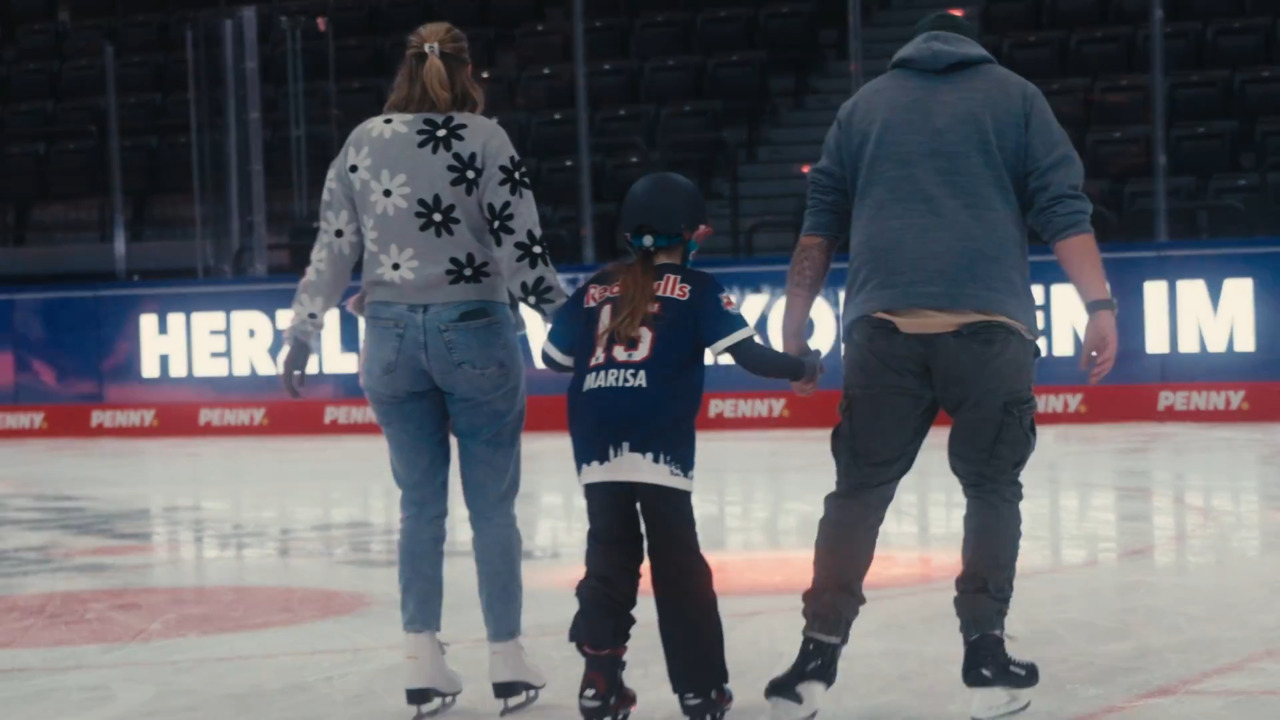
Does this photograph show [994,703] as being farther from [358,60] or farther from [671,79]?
[358,60]

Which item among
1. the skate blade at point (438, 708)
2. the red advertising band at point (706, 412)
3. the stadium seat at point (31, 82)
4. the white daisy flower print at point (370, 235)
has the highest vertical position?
the stadium seat at point (31, 82)

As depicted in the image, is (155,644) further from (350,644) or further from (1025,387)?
(1025,387)

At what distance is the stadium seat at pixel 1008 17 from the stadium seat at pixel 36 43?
9.41m

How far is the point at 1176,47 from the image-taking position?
44.4 ft

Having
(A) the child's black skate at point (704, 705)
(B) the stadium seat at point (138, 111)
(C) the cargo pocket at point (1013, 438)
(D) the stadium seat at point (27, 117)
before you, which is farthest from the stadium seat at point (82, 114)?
(C) the cargo pocket at point (1013, 438)

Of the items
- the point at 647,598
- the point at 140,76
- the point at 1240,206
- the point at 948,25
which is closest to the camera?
the point at 948,25

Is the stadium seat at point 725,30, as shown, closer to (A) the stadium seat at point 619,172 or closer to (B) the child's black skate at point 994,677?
(A) the stadium seat at point 619,172

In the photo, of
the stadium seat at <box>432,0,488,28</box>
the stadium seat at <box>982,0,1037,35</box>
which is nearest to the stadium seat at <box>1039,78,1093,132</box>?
the stadium seat at <box>982,0,1037,35</box>

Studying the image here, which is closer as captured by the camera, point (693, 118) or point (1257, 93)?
point (1257, 93)

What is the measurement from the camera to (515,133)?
14695 millimetres

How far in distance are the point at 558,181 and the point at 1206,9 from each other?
495 centimetres

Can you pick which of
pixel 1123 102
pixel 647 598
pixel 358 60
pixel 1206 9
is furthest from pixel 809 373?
pixel 358 60

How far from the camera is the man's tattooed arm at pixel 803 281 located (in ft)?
14.4

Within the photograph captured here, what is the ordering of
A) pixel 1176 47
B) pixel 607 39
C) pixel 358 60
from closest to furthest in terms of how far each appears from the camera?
pixel 1176 47 → pixel 607 39 → pixel 358 60
